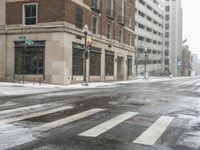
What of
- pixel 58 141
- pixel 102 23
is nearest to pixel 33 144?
pixel 58 141

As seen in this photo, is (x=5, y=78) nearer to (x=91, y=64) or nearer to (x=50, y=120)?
(x=91, y=64)

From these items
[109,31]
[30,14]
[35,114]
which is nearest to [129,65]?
[109,31]

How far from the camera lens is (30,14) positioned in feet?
121

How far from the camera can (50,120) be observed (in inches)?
400

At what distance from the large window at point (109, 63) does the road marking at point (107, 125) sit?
3685cm

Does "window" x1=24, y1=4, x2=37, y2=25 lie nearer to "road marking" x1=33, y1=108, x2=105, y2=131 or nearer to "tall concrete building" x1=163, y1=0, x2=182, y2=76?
"road marking" x1=33, y1=108, x2=105, y2=131

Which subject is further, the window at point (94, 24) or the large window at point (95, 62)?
the window at point (94, 24)

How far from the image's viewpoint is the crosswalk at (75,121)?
7840 mm

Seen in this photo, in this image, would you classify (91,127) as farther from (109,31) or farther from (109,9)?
(109,9)

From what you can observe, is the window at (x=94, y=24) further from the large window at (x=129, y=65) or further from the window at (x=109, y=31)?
the large window at (x=129, y=65)

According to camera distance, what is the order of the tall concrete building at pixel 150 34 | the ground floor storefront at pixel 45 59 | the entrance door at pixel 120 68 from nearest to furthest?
the ground floor storefront at pixel 45 59, the entrance door at pixel 120 68, the tall concrete building at pixel 150 34

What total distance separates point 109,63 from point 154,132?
136 ft

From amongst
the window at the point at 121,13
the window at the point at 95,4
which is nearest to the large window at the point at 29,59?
the window at the point at 95,4

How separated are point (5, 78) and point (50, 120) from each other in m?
28.9
